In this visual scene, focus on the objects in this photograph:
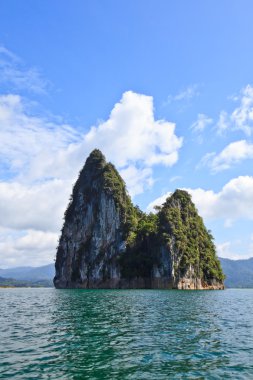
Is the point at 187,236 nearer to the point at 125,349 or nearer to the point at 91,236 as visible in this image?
the point at 91,236

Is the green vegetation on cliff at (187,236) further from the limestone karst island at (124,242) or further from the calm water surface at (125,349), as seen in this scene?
the calm water surface at (125,349)

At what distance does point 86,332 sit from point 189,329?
7.93 m

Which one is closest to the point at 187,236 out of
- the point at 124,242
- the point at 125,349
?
the point at 124,242

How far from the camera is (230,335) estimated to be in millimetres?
25625

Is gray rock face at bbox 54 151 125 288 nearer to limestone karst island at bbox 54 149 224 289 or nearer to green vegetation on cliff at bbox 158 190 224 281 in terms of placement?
limestone karst island at bbox 54 149 224 289

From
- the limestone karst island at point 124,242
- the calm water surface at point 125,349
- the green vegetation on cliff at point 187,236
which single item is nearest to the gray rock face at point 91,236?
the limestone karst island at point 124,242

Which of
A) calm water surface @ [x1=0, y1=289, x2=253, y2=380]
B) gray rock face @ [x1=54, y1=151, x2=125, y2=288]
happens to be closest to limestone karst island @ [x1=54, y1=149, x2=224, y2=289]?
gray rock face @ [x1=54, y1=151, x2=125, y2=288]

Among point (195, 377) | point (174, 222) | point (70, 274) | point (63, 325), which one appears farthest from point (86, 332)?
point (70, 274)

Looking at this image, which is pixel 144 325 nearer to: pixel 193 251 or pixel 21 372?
pixel 21 372

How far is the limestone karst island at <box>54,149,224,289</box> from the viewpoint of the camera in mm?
132000

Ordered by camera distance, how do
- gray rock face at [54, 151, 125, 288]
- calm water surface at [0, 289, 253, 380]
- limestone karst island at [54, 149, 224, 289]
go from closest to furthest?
1. calm water surface at [0, 289, 253, 380]
2. limestone karst island at [54, 149, 224, 289]
3. gray rock face at [54, 151, 125, 288]

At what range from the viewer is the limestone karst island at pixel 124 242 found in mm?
132000

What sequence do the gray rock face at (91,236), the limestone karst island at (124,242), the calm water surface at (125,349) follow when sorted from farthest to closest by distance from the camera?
the gray rock face at (91,236) < the limestone karst island at (124,242) < the calm water surface at (125,349)

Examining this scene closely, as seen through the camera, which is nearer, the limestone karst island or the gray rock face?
the limestone karst island
